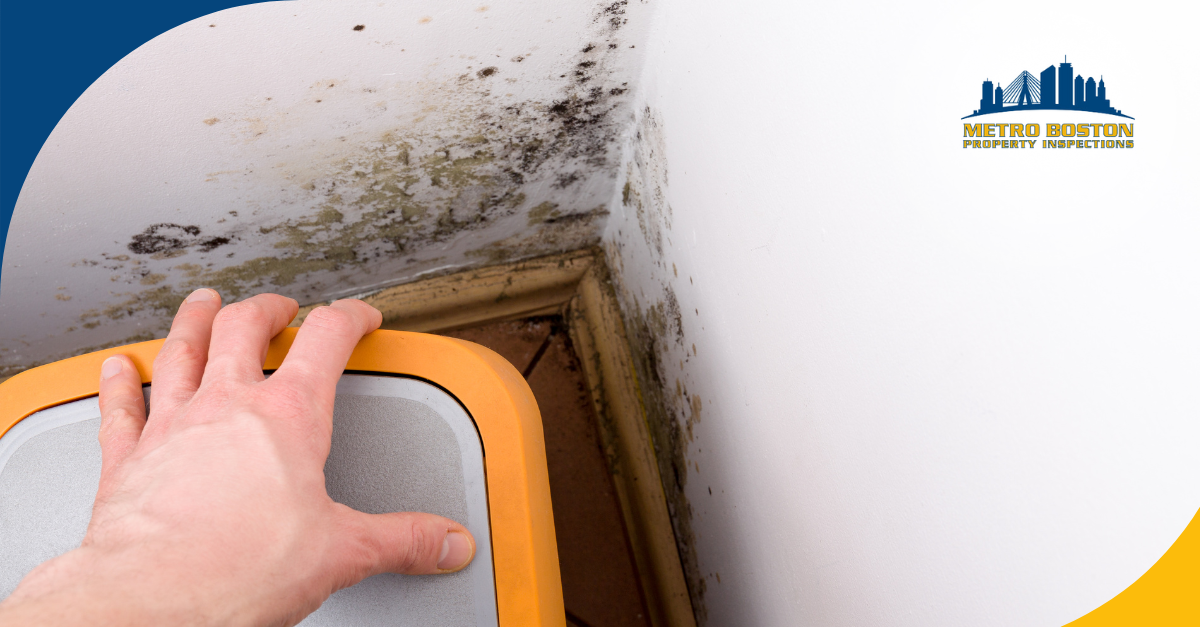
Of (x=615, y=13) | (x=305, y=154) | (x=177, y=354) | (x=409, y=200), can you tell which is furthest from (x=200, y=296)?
(x=615, y=13)

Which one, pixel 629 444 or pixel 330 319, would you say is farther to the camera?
pixel 629 444

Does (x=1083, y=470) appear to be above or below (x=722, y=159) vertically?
below

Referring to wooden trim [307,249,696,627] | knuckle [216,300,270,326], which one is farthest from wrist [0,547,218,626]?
wooden trim [307,249,696,627]

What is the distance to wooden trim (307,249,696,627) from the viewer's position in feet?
3.69

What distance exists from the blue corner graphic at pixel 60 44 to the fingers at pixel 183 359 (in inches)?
8.7

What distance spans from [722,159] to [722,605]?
0.64 metres

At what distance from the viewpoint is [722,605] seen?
35.1 inches

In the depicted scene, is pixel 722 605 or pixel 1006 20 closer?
pixel 1006 20

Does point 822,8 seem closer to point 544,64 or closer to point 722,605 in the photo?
point 544,64

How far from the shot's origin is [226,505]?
43 centimetres

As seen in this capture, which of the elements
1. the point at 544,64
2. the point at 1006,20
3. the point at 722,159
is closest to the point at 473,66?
the point at 544,64

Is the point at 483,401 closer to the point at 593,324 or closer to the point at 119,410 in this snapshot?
the point at 119,410

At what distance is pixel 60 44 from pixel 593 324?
2.88ft

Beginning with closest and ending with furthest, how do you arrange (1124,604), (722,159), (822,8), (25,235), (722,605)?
1. (1124,604)
2. (822,8)
3. (722,159)
4. (25,235)
5. (722,605)
